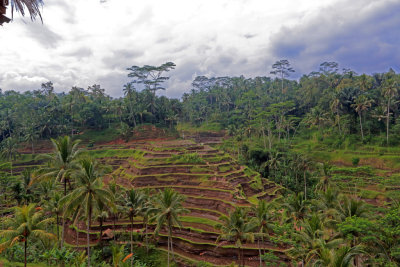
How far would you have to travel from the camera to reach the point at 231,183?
4097 centimetres

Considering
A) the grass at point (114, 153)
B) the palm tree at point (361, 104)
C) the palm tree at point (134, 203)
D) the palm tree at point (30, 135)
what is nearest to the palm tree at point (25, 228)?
the palm tree at point (134, 203)

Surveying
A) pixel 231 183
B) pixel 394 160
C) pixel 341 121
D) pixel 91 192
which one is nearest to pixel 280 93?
pixel 341 121

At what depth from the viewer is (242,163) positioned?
195 feet

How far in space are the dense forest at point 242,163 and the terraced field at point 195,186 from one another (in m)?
1.30

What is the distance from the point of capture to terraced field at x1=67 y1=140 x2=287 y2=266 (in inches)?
1125

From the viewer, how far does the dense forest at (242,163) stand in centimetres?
1752

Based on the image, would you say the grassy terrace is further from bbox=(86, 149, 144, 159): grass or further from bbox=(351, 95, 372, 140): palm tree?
bbox=(86, 149, 144, 159): grass

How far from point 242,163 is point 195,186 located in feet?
70.7

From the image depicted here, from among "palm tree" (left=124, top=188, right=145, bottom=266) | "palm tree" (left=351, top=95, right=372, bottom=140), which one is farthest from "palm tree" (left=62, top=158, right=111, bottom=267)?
"palm tree" (left=351, top=95, right=372, bottom=140)

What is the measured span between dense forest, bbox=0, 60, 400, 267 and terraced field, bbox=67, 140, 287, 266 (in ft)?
4.28

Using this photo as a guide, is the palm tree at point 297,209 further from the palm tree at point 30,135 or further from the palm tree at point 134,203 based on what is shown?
the palm tree at point 30,135

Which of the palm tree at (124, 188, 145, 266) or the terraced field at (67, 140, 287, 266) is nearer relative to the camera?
the palm tree at (124, 188, 145, 266)

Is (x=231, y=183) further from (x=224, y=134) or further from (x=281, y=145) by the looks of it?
(x=224, y=134)

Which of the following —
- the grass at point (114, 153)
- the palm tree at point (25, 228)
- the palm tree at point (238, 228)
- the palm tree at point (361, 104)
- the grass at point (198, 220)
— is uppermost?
the palm tree at point (361, 104)
